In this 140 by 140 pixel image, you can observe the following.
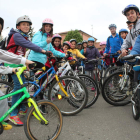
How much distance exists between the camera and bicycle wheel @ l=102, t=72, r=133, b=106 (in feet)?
11.7

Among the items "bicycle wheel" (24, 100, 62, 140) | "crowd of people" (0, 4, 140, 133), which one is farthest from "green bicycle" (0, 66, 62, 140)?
"crowd of people" (0, 4, 140, 133)

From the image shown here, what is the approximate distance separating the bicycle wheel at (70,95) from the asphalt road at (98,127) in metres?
0.21

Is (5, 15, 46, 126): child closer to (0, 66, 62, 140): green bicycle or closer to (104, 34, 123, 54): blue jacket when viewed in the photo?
(0, 66, 62, 140): green bicycle

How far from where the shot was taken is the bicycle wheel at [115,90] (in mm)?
3568

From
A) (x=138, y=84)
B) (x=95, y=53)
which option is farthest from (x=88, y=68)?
(x=138, y=84)

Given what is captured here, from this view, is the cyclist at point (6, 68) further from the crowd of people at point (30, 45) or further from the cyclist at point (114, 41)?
the cyclist at point (114, 41)

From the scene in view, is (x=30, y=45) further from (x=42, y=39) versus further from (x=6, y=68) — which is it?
(x=6, y=68)

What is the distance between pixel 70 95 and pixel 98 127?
1026 mm

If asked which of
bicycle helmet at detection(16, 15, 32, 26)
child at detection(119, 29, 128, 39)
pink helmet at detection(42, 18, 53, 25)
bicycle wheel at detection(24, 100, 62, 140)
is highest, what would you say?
child at detection(119, 29, 128, 39)

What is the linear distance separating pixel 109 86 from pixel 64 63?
117 centimetres

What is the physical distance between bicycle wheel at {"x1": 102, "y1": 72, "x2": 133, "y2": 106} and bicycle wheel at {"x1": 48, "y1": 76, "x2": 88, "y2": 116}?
1.88 ft

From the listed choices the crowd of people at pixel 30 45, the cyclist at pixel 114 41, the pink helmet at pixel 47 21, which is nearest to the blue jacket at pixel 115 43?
the cyclist at pixel 114 41

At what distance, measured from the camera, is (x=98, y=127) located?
2732 mm

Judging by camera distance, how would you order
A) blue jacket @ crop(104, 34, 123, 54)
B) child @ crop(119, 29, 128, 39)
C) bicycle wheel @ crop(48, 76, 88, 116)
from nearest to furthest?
bicycle wheel @ crop(48, 76, 88, 116), blue jacket @ crop(104, 34, 123, 54), child @ crop(119, 29, 128, 39)
